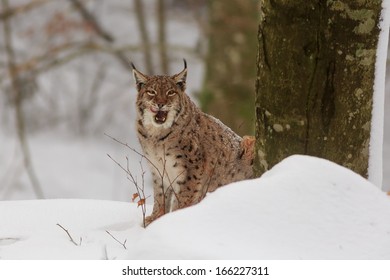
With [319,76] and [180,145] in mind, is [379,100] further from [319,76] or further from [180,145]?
[180,145]

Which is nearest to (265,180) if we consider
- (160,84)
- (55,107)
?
(160,84)

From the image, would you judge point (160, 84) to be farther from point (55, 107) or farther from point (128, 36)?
point (128, 36)

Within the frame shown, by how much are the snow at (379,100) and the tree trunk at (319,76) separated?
40 mm

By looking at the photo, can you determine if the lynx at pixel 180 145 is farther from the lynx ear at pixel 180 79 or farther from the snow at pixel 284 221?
the snow at pixel 284 221

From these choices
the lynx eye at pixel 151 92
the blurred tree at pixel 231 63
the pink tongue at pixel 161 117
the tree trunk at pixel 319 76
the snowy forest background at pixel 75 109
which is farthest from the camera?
the snowy forest background at pixel 75 109

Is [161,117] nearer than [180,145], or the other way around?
[161,117]

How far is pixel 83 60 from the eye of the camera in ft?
43.7

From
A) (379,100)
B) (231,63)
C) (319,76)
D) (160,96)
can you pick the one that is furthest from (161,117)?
(231,63)

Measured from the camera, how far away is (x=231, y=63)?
8.45 metres

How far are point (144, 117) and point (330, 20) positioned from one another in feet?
4.64

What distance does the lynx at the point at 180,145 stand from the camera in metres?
4.13

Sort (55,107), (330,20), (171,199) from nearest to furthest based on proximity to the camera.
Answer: (330,20) < (171,199) < (55,107)

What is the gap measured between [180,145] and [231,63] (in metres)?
4.28

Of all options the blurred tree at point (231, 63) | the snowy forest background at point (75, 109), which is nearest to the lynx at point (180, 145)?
the blurred tree at point (231, 63)
